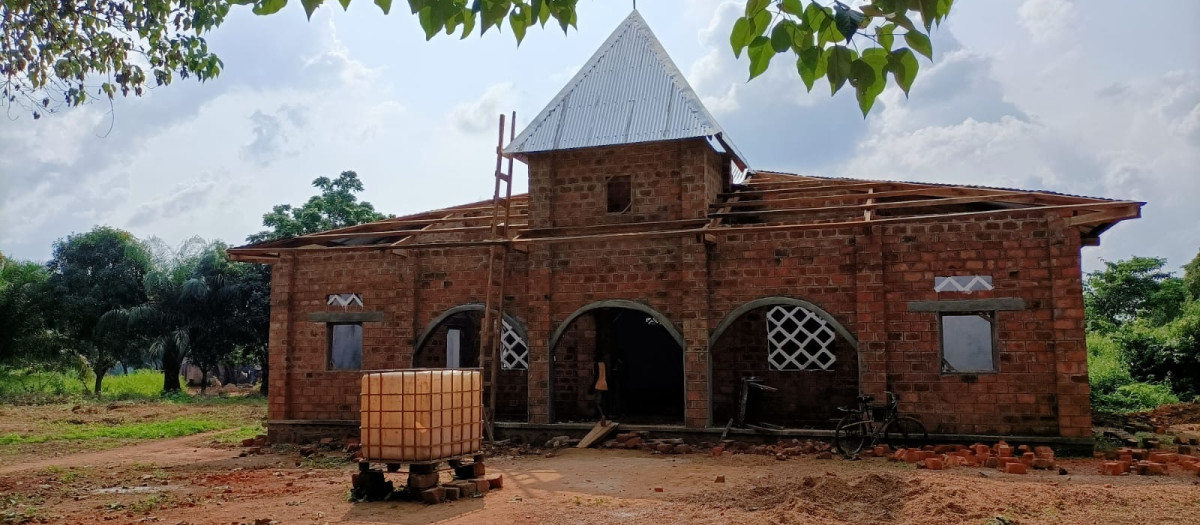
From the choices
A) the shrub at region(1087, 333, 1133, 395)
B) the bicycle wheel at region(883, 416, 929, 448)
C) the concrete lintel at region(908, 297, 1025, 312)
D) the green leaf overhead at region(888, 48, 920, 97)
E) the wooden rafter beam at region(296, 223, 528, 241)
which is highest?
the wooden rafter beam at region(296, 223, 528, 241)

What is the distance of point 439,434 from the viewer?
862cm

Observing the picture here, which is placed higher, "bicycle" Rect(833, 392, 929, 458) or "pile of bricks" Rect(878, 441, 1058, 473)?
"bicycle" Rect(833, 392, 929, 458)

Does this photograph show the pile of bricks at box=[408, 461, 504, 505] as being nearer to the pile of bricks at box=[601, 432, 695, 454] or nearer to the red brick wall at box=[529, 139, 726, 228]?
the pile of bricks at box=[601, 432, 695, 454]

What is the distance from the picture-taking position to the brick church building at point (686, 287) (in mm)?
11516

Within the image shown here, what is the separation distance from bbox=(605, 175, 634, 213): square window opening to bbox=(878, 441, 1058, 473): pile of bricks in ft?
18.3

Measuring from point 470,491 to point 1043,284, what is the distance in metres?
7.93

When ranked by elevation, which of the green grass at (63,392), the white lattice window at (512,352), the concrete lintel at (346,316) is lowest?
the green grass at (63,392)

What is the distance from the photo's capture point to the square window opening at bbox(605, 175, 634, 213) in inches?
562

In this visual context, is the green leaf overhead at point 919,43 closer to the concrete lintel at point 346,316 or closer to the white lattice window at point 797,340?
the white lattice window at point 797,340

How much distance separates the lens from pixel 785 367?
14680 millimetres

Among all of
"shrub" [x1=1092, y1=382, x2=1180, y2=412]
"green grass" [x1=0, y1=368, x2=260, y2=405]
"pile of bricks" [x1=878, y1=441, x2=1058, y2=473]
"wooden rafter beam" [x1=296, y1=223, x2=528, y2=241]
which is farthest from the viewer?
"green grass" [x1=0, y1=368, x2=260, y2=405]

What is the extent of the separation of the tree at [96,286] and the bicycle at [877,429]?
26.1 meters

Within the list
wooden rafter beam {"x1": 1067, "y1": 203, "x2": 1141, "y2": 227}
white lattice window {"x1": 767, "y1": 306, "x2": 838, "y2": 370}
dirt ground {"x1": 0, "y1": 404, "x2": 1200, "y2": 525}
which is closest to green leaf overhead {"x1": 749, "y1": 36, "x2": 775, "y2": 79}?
dirt ground {"x1": 0, "y1": 404, "x2": 1200, "y2": 525}

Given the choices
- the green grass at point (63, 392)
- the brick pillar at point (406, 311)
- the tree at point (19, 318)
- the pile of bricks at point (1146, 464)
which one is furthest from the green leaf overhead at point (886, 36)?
the tree at point (19, 318)
